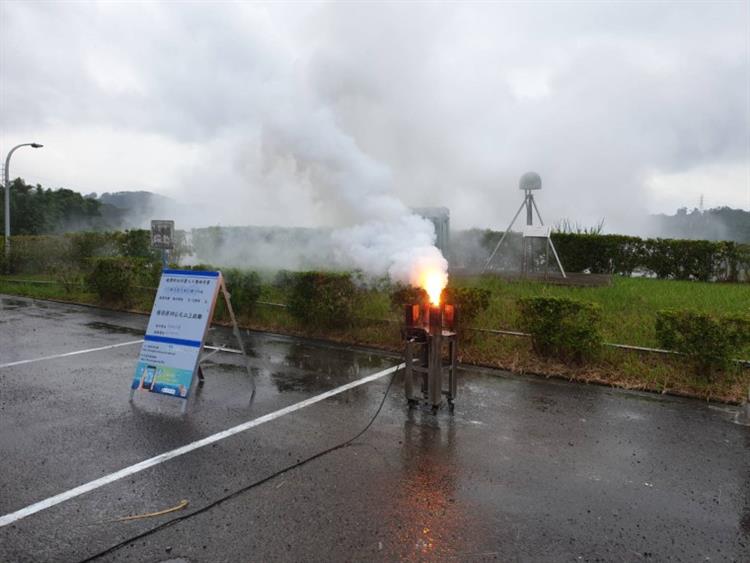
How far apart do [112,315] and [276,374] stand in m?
7.22

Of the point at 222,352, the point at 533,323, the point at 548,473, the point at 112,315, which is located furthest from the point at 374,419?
the point at 112,315

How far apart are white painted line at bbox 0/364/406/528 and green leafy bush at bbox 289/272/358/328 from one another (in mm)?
2942

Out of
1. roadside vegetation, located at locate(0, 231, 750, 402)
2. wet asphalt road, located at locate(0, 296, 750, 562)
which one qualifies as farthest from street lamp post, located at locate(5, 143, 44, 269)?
wet asphalt road, located at locate(0, 296, 750, 562)

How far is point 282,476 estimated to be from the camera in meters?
4.43

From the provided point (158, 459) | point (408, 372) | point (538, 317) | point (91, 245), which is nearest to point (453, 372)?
point (408, 372)

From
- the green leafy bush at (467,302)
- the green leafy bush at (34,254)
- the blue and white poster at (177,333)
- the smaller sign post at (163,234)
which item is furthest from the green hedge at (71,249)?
the green leafy bush at (467,302)

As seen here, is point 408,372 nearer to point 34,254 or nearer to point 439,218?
point 439,218

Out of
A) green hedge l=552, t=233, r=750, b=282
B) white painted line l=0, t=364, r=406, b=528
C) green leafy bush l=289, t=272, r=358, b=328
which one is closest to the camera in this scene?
white painted line l=0, t=364, r=406, b=528

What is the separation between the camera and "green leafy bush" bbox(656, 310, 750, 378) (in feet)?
22.0

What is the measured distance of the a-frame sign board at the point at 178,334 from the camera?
243 inches

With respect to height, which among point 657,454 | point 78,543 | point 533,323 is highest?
point 533,323

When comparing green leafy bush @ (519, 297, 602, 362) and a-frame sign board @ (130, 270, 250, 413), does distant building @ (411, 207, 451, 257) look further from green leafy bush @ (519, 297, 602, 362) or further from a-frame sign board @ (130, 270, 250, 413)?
a-frame sign board @ (130, 270, 250, 413)

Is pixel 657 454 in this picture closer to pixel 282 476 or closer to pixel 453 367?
pixel 453 367

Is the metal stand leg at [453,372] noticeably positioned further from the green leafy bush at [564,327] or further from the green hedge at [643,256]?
the green hedge at [643,256]
